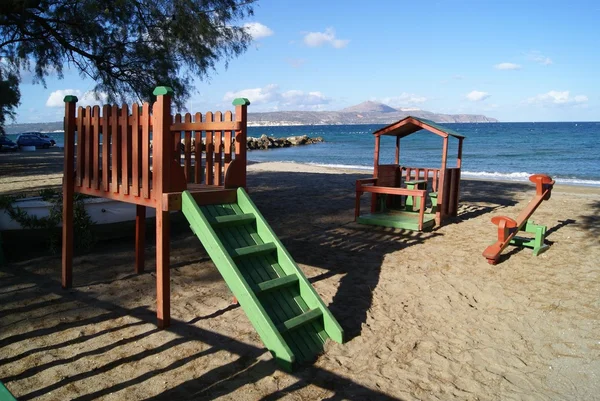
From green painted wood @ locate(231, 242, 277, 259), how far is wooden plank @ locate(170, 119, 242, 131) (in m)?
1.12

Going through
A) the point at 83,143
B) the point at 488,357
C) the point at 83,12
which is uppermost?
the point at 83,12

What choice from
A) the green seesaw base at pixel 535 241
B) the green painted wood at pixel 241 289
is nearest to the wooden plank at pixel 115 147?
the green painted wood at pixel 241 289

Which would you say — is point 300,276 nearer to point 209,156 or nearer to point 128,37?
point 209,156

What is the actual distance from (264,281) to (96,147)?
247 cm

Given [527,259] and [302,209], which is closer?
[527,259]

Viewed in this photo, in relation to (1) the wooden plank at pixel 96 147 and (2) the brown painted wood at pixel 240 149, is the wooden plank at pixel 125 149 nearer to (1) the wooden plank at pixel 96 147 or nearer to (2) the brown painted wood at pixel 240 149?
(1) the wooden plank at pixel 96 147

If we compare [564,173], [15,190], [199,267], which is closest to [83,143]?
[199,267]

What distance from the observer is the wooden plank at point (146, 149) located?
4.41 metres

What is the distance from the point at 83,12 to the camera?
26.7 feet

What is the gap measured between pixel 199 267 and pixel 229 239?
212cm

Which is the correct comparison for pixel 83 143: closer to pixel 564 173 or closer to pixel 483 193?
pixel 483 193

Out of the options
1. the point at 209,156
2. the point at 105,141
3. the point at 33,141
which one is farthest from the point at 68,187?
the point at 33,141

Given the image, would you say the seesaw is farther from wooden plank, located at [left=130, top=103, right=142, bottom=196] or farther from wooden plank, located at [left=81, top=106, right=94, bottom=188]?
wooden plank, located at [left=81, top=106, right=94, bottom=188]

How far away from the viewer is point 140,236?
586 centimetres
